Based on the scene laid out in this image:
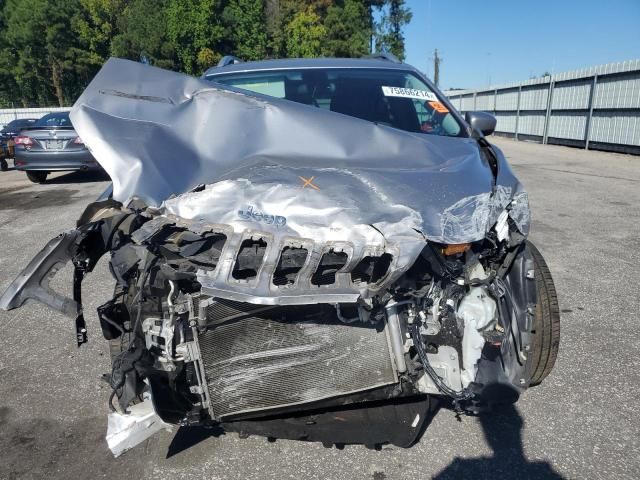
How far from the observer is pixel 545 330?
2580mm

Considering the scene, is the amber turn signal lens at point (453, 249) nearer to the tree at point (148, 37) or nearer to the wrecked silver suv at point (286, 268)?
the wrecked silver suv at point (286, 268)

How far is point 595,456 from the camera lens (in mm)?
2225

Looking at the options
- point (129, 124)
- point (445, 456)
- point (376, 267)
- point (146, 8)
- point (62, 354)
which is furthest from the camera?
point (146, 8)

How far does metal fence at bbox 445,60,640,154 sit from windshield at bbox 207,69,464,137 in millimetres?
13593

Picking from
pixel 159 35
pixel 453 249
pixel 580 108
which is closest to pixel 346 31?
pixel 159 35

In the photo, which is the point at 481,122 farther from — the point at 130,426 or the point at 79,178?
the point at 79,178

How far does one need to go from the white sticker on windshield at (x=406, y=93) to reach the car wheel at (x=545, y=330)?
4.38ft

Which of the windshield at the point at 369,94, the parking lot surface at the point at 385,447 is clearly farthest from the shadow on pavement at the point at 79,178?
the windshield at the point at 369,94

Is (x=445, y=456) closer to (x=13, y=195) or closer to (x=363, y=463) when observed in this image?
(x=363, y=463)

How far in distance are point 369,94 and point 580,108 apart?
16.6 meters

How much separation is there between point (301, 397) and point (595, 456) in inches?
56.0

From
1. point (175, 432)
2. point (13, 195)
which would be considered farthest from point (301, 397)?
point (13, 195)

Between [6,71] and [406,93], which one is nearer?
[406,93]

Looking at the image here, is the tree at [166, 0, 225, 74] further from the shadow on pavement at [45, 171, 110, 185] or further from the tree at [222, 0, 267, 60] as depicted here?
the shadow on pavement at [45, 171, 110, 185]
